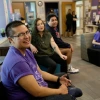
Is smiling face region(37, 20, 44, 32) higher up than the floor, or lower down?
higher up

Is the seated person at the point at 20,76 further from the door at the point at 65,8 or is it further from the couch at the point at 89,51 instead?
the door at the point at 65,8

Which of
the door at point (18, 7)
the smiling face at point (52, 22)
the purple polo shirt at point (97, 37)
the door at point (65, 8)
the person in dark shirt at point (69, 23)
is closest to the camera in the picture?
the smiling face at point (52, 22)

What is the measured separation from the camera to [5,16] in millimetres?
3811

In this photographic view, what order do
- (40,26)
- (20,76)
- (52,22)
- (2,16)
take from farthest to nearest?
1. (2,16)
2. (52,22)
3. (40,26)
4. (20,76)

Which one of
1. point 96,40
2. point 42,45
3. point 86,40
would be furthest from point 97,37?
point 42,45

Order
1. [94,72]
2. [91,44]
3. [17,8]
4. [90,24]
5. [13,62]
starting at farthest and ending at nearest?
[17,8]
[90,24]
[91,44]
[94,72]
[13,62]

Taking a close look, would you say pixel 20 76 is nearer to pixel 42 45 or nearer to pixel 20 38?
pixel 20 38

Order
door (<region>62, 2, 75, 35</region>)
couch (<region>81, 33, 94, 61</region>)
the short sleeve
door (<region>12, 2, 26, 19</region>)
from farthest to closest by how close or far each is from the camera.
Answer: door (<region>62, 2, 75, 35</region>)
door (<region>12, 2, 26, 19</region>)
couch (<region>81, 33, 94, 61</region>)
the short sleeve

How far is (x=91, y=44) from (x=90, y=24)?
3.02 meters

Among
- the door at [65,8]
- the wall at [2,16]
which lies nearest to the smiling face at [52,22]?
the wall at [2,16]

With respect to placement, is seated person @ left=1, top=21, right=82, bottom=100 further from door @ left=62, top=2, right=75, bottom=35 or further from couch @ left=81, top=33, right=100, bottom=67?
door @ left=62, top=2, right=75, bottom=35

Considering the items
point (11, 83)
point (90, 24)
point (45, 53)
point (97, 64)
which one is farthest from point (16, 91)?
point (90, 24)

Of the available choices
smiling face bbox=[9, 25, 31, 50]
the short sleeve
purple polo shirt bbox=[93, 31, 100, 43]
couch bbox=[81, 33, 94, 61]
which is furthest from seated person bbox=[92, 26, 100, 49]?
the short sleeve

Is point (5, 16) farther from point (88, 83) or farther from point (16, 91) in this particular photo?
point (16, 91)
